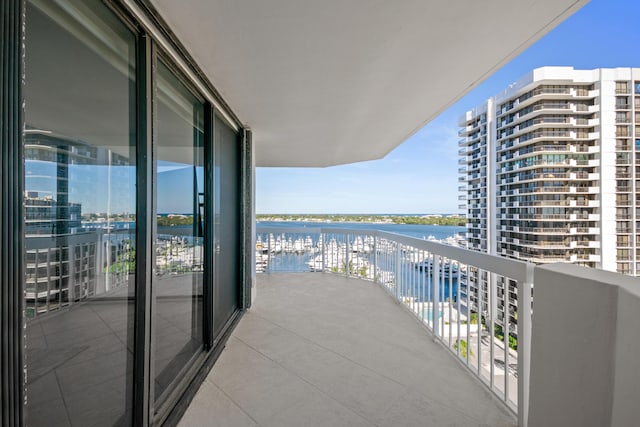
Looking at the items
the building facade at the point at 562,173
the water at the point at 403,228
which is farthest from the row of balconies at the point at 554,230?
the water at the point at 403,228

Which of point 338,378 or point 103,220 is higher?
point 103,220

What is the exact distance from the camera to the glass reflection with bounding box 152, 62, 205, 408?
1672mm

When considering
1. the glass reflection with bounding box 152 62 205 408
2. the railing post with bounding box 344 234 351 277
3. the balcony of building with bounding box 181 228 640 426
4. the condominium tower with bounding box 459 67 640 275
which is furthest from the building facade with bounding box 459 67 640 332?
the railing post with bounding box 344 234 351 277

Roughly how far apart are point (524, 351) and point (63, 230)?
2.27 metres

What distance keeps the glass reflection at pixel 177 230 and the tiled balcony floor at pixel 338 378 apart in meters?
0.38

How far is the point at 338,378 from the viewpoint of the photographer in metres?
2.18

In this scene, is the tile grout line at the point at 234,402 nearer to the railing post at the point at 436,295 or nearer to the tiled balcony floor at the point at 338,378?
the tiled balcony floor at the point at 338,378

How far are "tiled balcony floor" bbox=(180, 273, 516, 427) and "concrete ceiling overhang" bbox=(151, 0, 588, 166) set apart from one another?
2322 millimetres

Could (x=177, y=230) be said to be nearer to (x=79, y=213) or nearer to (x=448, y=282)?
(x=79, y=213)

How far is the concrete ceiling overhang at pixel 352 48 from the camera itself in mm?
1462

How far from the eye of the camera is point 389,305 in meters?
3.91

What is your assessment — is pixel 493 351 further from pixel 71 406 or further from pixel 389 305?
pixel 71 406

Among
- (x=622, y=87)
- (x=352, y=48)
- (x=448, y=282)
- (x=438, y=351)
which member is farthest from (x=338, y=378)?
(x=622, y=87)

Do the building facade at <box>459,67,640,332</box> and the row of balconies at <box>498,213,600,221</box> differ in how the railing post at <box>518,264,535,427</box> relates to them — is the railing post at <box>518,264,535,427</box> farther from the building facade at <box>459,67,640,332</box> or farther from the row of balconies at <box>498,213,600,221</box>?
the row of balconies at <box>498,213,600,221</box>
